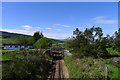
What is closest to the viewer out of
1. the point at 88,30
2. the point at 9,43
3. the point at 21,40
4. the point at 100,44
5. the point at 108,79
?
the point at 108,79

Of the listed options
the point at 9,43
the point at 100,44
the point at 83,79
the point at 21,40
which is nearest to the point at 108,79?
the point at 83,79

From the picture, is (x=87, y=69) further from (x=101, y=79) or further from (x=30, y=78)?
(x=30, y=78)

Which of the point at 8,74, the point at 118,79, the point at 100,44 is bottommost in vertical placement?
the point at 118,79

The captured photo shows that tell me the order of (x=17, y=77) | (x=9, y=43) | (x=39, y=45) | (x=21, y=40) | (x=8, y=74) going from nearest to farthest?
(x=8, y=74), (x=17, y=77), (x=39, y=45), (x=21, y=40), (x=9, y=43)

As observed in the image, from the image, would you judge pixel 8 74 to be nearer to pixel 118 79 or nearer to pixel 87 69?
pixel 87 69

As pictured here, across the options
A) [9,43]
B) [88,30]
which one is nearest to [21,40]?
[9,43]

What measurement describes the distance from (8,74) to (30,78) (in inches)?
53.9

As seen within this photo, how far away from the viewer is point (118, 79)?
19.0 ft

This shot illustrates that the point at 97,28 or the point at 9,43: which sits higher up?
the point at 97,28

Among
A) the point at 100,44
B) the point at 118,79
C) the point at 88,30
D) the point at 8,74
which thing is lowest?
the point at 118,79

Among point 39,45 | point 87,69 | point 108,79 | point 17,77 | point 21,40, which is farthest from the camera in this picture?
point 21,40

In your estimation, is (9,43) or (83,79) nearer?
(83,79)

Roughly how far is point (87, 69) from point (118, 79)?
1.63m

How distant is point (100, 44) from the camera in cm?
1350
